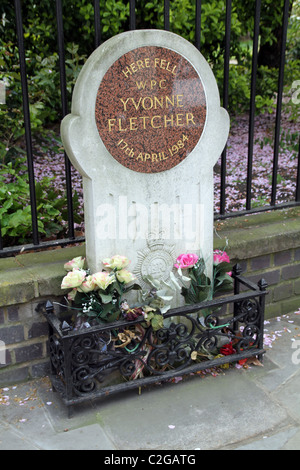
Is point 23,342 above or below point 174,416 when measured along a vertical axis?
above

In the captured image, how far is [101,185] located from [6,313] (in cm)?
83

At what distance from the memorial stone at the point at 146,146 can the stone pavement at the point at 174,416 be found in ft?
2.13

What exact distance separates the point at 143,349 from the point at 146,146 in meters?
1.04

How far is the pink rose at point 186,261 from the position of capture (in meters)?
2.78

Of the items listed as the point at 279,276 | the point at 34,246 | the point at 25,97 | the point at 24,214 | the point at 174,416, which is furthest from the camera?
the point at 279,276

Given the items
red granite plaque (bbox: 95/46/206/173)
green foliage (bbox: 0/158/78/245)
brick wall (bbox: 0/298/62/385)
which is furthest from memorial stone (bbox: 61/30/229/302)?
green foliage (bbox: 0/158/78/245)

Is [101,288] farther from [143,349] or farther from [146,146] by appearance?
[146,146]

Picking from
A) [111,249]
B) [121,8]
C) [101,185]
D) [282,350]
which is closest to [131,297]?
[111,249]

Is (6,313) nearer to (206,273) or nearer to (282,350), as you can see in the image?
(206,273)

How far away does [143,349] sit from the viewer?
8.93 feet

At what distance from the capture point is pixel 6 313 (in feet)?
8.86

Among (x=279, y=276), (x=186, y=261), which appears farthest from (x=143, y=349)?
(x=279, y=276)

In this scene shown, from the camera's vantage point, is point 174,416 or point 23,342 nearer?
point 174,416

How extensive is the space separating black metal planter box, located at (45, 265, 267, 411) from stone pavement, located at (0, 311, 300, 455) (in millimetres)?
93
